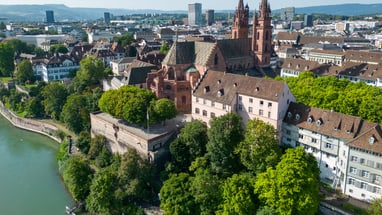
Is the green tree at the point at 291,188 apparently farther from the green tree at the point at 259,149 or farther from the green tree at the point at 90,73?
the green tree at the point at 90,73

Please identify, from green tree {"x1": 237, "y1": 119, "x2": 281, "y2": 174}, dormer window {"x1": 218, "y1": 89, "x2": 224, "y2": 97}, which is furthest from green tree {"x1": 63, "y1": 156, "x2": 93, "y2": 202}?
green tree {"x1": 237, "y1": 119, "x2": 281, "y2": 174}

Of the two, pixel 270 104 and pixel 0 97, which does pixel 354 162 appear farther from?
pixel 0 97

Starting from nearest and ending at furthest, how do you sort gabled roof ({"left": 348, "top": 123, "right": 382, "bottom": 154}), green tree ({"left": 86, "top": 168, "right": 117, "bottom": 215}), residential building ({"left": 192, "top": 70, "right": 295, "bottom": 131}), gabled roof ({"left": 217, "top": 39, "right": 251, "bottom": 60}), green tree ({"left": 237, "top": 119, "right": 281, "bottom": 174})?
1. gabled roof ({"left": 348, "top": 123, "right": 382, "bottom": 154})
2. green tree ({"left": 237, "top": 119, "right": 281, "bottom": 174})
3. green tree ({"left": 86, "top": 168, "right": 117, "bottom": 215})
4. residential building ({"left": 192, "top": 70, "right": 295, "bottom": 131})
5. gabled roof ({"left": 217, "top": 39, "right": 251, "bottom": 60})

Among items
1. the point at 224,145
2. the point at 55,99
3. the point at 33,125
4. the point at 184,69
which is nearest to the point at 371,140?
the point at 224,145

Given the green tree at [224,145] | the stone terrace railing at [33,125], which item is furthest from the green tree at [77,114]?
the green tree at [224,145]

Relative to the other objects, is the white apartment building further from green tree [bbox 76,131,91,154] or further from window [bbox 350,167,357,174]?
green tree [bbox 76,131,91,154]

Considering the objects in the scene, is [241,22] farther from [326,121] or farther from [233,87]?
[326,121]
